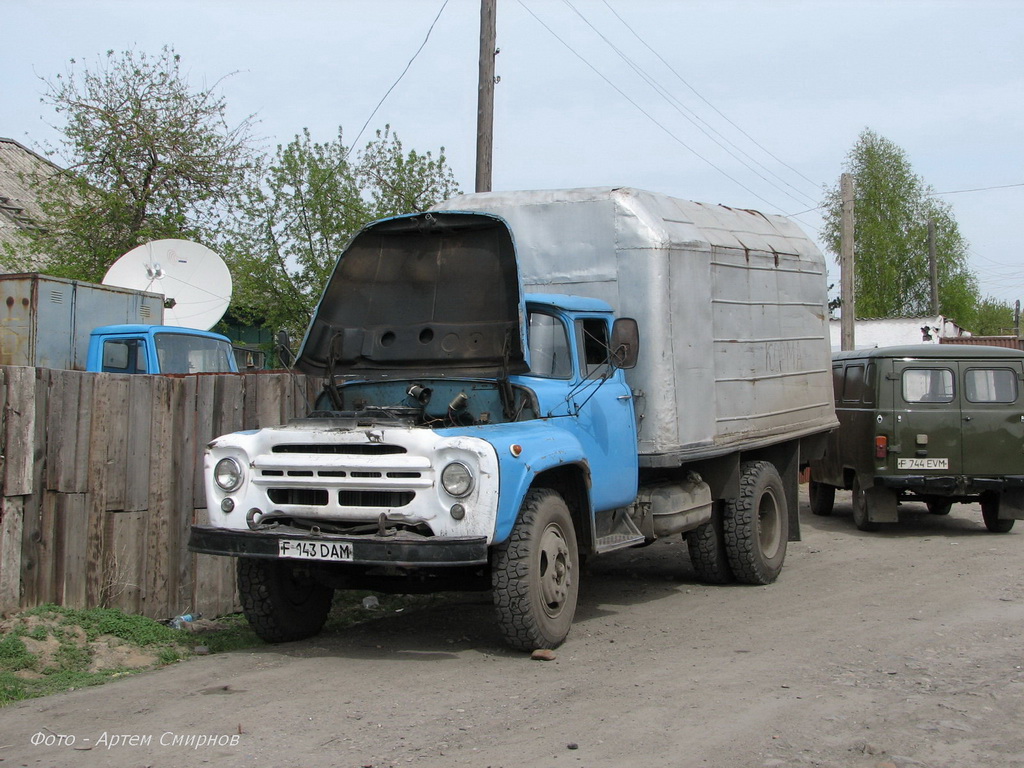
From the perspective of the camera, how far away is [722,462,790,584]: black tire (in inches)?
370

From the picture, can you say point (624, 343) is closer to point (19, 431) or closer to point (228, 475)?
point (228, 475)

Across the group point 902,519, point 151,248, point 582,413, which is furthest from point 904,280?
point 582,413

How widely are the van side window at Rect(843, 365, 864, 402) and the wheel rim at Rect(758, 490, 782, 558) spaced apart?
12.8 feet

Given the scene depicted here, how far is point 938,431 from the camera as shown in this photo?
12625 mm

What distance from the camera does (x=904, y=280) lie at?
186 ft

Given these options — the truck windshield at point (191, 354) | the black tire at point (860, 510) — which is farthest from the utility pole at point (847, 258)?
the truck windshield at point (191, 354)

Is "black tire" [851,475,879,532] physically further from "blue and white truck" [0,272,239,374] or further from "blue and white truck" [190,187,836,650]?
"blue and white truck" [0,272,239,374]

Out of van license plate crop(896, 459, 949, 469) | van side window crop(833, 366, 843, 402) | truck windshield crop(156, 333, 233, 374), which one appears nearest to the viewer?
truck windshield crop(156, 333, 233, 374)

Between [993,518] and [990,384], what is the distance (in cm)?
164

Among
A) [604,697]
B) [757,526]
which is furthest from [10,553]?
[757,526]

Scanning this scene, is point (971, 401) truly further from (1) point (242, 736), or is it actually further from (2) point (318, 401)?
(1) point (242, 736)

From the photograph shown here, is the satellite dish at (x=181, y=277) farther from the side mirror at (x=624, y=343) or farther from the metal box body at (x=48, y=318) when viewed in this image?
the side mirror at (x=624, y=343)

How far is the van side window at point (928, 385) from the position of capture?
507 inches

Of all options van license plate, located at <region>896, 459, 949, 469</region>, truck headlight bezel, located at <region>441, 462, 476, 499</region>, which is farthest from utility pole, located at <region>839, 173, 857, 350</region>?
truck headlight bezel, located at <region>441, 462, 476, 499</region>
